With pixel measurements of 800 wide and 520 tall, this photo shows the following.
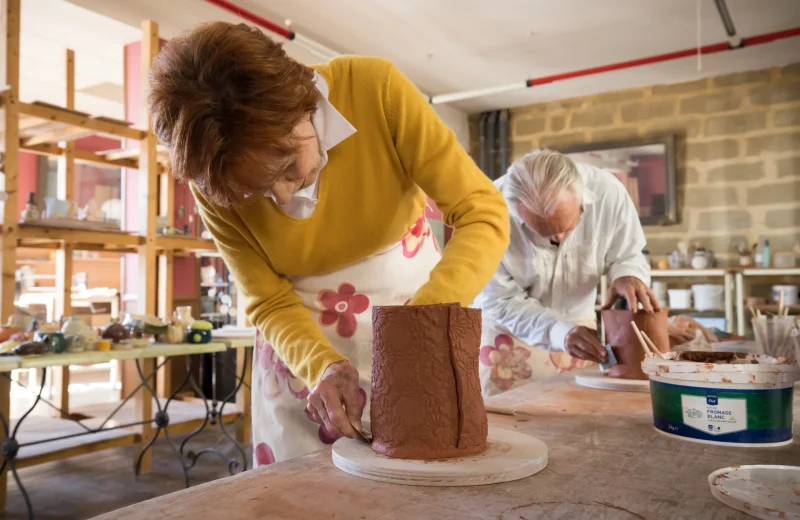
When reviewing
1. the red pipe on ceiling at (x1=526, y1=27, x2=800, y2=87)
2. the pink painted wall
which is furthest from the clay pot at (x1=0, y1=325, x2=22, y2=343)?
the pink painted wall

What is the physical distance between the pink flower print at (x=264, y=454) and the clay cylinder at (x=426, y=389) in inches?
19.6

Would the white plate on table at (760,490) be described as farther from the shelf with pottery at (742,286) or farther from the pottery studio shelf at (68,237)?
the shelf with pottery at (742,286)

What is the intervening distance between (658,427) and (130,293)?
15.3 feet

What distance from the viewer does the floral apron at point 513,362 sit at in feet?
7.37

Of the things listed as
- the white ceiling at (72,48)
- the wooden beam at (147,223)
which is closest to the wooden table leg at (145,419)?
the wooden beam at (147,223)

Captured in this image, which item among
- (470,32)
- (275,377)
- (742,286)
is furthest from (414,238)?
(742,286)

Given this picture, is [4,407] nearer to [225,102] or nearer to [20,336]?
[20,336]

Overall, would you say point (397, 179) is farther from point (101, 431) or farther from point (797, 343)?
point (101, 431)

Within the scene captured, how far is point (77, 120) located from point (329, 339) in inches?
93.2

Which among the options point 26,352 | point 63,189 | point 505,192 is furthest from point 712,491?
point 63,189

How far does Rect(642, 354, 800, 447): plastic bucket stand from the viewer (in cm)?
98

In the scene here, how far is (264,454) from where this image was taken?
138 centimetres

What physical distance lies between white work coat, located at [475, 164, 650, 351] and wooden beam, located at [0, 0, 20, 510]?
211 centimetres

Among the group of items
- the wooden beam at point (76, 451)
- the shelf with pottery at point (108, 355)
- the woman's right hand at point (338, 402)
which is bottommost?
the wooden beam at point (76, 451)
